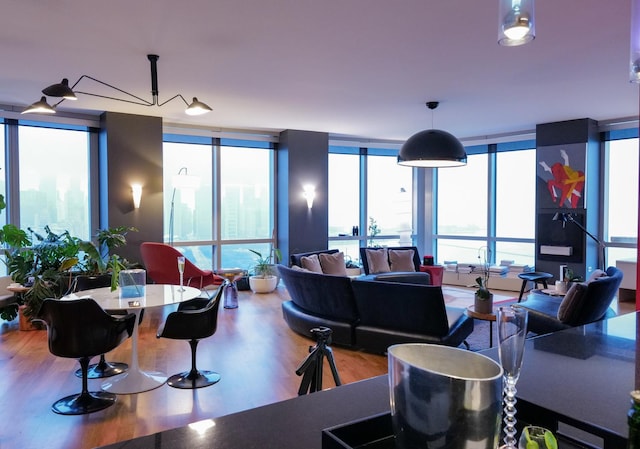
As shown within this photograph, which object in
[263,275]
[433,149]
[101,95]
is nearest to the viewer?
[433,149]

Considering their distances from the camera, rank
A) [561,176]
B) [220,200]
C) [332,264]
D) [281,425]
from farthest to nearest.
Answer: [220,200] < [561,176] < [332,264] < [281,425]

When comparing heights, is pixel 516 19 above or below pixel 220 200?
above

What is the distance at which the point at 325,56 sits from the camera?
4156 mm

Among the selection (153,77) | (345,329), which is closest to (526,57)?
(345,329)

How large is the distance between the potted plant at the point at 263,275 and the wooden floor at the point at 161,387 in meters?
1.96

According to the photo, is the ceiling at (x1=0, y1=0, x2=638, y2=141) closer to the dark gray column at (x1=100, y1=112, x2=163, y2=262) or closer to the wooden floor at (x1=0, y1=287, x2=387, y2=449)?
the dark gray column at (x1=100, y1=112, x2=163, y2=262)

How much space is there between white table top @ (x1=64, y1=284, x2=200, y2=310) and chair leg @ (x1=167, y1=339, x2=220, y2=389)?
40cm

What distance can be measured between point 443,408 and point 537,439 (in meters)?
0.21

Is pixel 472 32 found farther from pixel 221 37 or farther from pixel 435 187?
pixel 435 187

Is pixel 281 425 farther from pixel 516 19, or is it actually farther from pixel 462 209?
pixel 462 209

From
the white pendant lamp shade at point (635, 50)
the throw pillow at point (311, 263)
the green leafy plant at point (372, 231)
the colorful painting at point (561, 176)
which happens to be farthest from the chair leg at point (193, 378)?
the colorful painting at point (561, 176)

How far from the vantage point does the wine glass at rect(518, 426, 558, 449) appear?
0.77 meters

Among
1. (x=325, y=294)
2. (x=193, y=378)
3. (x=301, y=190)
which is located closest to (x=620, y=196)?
(x=301, y=190)

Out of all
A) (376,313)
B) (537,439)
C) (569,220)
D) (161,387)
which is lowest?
(161,387)
